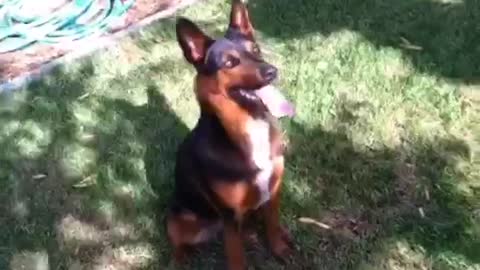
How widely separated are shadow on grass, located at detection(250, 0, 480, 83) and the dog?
1984mm

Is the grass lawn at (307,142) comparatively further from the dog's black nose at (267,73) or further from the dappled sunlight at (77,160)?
the dog's black nose at (267,73)

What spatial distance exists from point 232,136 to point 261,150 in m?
0.14

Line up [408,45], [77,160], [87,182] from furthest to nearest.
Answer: [408,45], [77,160], [87,182]

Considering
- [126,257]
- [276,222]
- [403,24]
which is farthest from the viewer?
[403,24]

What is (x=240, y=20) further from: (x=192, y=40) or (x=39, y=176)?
(x=39, y=176)

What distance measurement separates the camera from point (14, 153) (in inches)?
211

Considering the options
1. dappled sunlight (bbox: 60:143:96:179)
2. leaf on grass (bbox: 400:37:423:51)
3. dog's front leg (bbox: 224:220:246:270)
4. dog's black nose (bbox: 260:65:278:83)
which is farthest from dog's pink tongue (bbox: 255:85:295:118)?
leaf on grass (bbox: 400:37:423:51)

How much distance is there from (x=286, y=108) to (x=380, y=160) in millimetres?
1263

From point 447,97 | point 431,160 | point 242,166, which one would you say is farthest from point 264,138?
point 447,97

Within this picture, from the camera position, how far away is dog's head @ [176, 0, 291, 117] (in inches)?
144

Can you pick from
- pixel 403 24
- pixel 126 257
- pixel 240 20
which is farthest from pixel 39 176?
pixel 403 24

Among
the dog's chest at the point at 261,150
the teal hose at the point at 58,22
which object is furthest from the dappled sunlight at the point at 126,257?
the teal hose at the point at 58,22

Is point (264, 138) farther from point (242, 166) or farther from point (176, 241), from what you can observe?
point (176, 241)

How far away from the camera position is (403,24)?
19.9 feet
